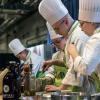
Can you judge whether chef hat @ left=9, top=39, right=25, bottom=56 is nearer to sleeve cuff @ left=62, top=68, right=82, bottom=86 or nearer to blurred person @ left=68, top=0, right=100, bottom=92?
sleeve cuff @ left=62, top=68, right=82, bottom=86

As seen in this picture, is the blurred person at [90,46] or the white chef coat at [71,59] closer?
the blurred person at [90,46]

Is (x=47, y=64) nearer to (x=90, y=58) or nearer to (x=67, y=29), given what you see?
(x=67, y=29)

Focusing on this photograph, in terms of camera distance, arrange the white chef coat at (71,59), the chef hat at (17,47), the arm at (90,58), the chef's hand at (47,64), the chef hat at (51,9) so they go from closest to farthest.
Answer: the arm at (90,58) → the white chef coat at (71,59) → the chef hat at (51,9) → the chef's hand at (47,64) → the chef hat at (17,47)

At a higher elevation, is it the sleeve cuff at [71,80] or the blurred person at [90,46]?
the blurred person at [90,46]

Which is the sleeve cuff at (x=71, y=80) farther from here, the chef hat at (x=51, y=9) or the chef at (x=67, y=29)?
the chef hat at (x=51, y=9)

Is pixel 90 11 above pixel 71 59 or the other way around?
above

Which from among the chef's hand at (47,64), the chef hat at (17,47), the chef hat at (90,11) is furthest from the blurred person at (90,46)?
the chef hat at (17,47)

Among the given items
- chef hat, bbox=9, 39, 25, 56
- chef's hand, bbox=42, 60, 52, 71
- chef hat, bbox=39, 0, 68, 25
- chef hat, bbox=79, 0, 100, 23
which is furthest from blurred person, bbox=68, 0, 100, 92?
chef hat, bbox=9, 39, 25, 56

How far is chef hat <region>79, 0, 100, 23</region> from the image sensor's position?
5.12 ft

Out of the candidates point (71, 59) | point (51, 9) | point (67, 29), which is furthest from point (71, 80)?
point (51, 9)

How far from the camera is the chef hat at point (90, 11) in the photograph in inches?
61.4

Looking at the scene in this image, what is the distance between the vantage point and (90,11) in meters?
1.60

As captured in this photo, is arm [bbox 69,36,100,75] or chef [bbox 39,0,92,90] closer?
arm [bbox 69,36,100,75]

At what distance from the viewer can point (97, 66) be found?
4.81 ft
